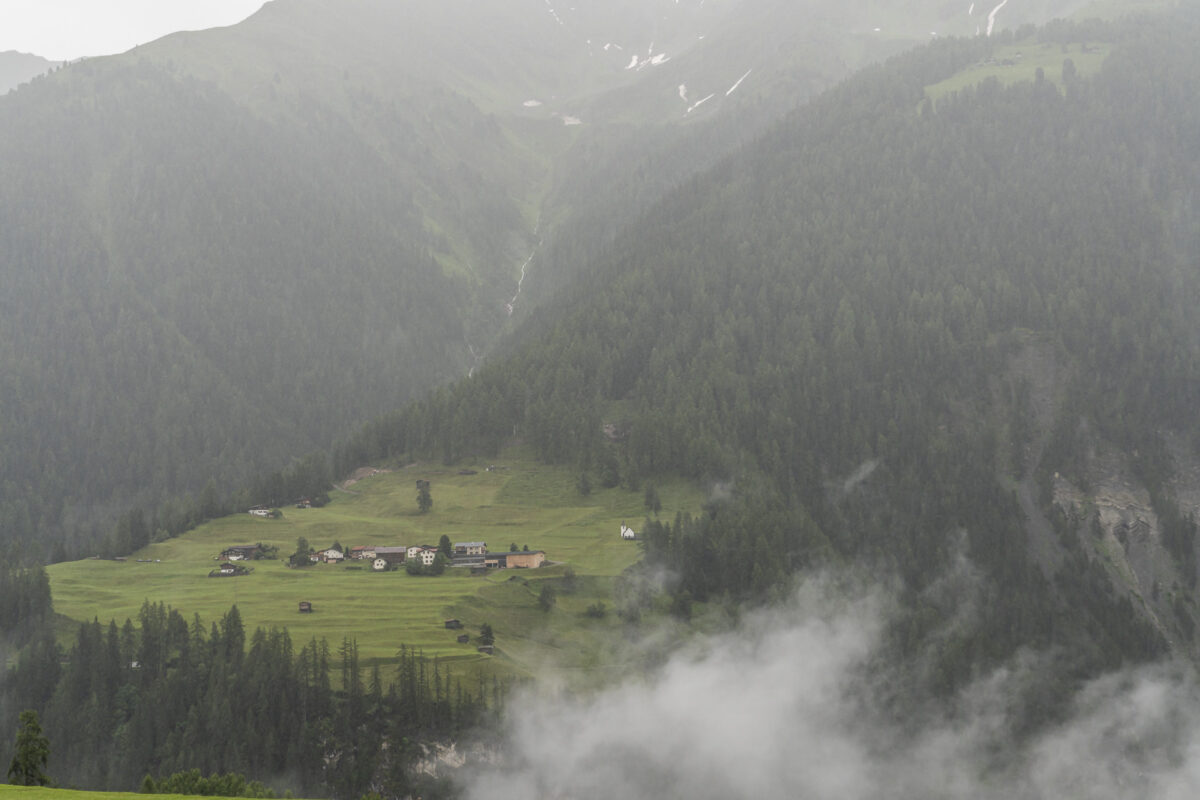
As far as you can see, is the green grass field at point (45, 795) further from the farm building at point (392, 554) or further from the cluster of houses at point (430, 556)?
the farm building at point (392, 554)

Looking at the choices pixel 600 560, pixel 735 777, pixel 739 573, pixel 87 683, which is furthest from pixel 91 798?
pixel 739 573

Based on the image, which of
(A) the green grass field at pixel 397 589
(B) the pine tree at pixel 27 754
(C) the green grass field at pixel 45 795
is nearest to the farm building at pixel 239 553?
(A) the green grass field at pixel 397 589

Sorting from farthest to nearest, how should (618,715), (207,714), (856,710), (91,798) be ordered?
(856,710) < (618,715) < (207,714) < (91,798)

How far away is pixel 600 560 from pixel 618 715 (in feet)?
106

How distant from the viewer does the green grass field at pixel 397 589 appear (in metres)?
145

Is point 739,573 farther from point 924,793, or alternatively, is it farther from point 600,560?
point 924,793

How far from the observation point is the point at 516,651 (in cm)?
14650

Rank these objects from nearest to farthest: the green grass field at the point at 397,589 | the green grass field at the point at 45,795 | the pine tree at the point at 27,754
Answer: the green grass field at the point at 45,795, the pine tree at the point at 27,754, the green grass field at the point at 397,589

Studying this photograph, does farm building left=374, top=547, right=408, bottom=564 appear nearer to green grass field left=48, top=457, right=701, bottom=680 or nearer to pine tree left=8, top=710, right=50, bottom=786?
green grass field left=48, top=457, right=701, bottom=680

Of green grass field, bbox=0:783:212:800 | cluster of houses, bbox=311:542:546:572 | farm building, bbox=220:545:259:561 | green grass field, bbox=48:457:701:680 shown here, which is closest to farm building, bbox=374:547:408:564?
cluster of houses, bbox=311:542:546:572

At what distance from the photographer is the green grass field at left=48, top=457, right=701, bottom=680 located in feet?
475

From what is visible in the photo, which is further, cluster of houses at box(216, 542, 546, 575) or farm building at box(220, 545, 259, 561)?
farm building at box(220, 545, 259, 561)

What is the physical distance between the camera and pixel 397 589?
158875 mm

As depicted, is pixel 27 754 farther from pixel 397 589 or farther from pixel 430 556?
pixel 430 556
